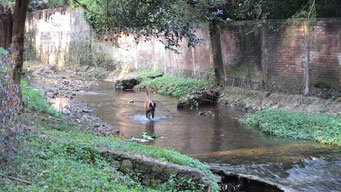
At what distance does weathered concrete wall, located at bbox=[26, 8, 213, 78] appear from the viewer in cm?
2534

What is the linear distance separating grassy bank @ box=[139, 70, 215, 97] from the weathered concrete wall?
1.96 ft

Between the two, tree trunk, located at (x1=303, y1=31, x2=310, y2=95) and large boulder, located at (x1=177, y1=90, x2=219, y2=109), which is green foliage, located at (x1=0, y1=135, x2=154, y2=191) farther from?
large boulder, located at (x1=177, y1=90, x2=219, y2=109)

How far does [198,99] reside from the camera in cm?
2106

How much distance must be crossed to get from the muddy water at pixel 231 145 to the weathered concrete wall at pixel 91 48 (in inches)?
191

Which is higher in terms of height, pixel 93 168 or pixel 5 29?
pixel 5 29

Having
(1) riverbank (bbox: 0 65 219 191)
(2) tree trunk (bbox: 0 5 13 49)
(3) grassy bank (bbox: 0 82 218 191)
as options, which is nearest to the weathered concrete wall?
(2) tree trunk (bbox: 0 5 13 49)

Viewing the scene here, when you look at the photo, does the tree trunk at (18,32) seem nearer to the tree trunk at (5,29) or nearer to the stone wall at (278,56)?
the tree trunk at (5,29)

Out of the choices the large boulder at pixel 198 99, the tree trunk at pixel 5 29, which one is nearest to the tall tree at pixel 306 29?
the large boulder at pixel 198 99

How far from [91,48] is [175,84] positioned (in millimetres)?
11213

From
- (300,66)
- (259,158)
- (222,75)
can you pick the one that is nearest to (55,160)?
(259,158)

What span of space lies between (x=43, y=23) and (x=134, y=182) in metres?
33.2

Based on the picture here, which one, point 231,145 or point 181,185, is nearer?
point 181,185

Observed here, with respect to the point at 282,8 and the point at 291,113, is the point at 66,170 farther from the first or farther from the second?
the point at 282,8

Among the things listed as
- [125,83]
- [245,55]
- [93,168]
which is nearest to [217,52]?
[245,55]
